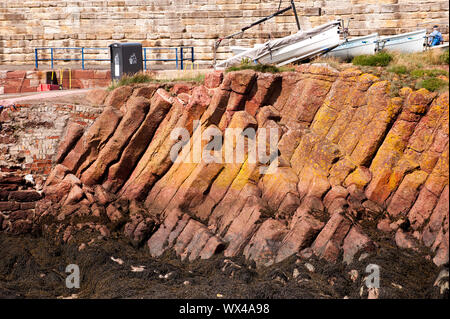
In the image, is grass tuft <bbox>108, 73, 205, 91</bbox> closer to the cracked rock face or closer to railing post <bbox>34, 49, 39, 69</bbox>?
the cracked rock face

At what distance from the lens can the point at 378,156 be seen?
16.9 metres

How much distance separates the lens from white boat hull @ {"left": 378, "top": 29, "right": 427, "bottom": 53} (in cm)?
2006

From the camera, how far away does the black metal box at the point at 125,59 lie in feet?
73.8

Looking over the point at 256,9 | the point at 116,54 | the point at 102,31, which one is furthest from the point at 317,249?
the point at 102,31

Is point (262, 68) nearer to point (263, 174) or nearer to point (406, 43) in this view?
point (263, 174)

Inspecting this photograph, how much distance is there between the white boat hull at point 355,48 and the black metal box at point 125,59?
6.30m

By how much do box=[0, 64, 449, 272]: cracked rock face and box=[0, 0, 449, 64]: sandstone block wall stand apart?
7887mm

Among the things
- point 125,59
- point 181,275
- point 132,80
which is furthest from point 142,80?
point 181,275

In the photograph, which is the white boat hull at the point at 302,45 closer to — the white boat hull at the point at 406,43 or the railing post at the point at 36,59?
the white boat hull at the point at 406,43

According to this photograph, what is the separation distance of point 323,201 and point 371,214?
127cm

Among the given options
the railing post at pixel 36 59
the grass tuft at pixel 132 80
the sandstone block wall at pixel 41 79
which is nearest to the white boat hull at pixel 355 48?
the grass tuft at pixel 132 80

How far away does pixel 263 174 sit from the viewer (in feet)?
58.5

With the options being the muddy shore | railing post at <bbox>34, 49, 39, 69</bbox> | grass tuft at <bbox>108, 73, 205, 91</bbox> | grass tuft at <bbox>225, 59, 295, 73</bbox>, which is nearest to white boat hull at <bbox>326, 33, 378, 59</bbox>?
grass tuft at <bbox>225, 59, 295, 73</bbox>
